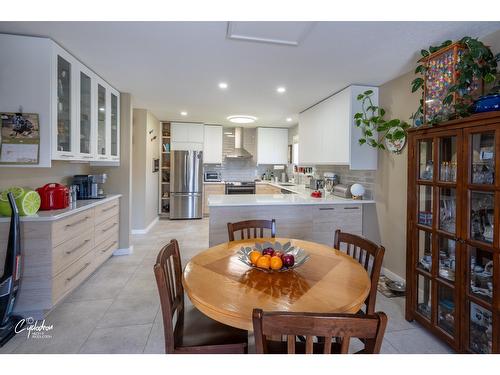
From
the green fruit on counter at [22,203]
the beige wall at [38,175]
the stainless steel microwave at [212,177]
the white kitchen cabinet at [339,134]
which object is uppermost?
the white kitchen cabinet at [339,134]

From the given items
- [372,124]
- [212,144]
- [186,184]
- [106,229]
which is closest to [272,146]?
[212,144]

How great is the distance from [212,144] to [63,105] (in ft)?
13.2

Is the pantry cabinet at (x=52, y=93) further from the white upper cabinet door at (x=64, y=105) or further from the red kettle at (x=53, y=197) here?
the red kettle at (x=53, y=197)

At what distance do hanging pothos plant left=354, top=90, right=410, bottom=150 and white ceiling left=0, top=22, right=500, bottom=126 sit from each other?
0.25m

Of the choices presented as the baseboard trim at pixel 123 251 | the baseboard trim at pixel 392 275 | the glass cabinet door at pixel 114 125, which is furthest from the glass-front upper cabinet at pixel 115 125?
the baseboard trim at pixel 392 275

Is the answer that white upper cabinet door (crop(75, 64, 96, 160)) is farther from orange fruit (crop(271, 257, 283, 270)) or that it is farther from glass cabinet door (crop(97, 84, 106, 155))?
orange fruit (crop(271, 257, 283, 270))

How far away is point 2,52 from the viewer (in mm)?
2027

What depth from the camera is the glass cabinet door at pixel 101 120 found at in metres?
3.01

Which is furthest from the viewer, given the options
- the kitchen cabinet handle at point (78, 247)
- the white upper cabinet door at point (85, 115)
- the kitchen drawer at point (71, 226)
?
the white upper cabinet door at point (85, 115)

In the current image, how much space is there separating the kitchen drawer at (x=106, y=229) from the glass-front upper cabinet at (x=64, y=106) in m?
0.96

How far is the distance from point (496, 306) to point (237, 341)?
1.49m

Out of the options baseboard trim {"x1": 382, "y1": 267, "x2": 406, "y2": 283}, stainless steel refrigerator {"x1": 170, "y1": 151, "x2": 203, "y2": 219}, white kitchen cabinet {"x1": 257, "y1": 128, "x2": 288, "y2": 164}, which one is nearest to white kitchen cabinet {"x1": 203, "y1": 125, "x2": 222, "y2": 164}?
stainless steel refrigerator {"x1": 170, "y1": 151, "x2": 203, "y2": 219}

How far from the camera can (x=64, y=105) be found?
7.71 feet
